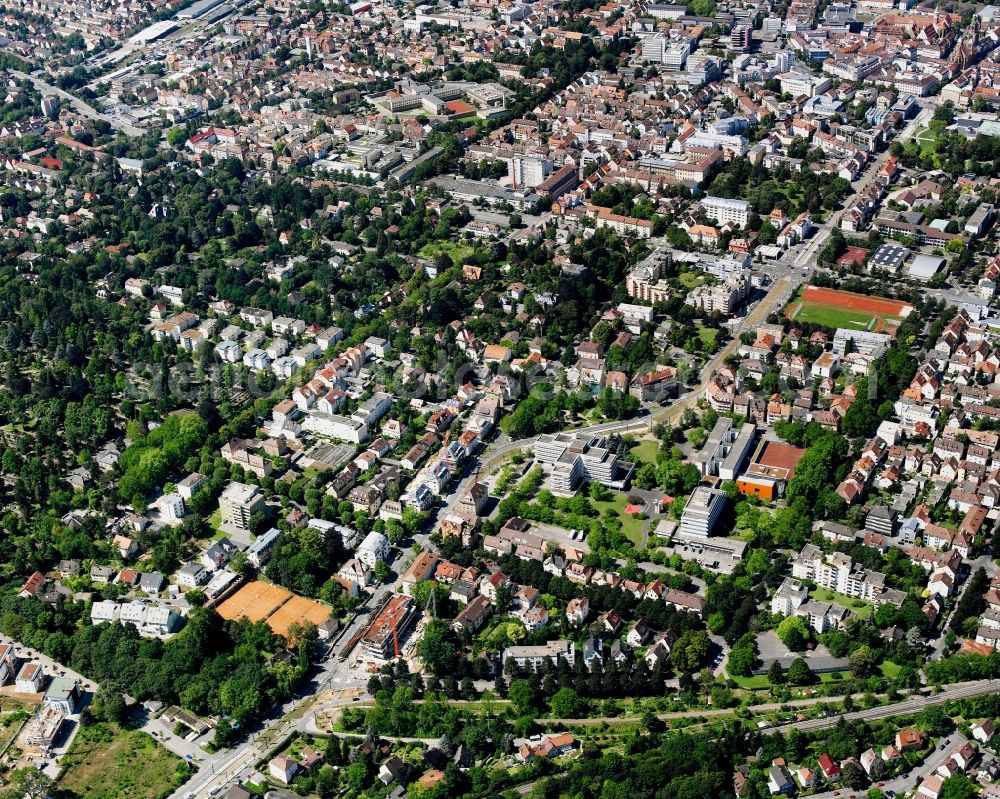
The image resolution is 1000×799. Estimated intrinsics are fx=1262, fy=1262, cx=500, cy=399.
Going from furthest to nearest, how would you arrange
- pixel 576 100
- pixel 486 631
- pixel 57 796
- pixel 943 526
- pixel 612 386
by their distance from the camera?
pixel 576 100 < pixel 612 386 < pixel 943 526 < pixel 486 631 < pixel 57 796

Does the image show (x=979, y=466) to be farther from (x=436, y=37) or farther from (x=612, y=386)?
(x=436, y=37)

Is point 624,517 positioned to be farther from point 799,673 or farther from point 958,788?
point 958,788

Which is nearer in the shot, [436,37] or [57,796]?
[57,796]

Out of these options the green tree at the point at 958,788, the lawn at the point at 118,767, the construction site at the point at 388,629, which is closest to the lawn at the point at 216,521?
the construction site at the point at 388,629

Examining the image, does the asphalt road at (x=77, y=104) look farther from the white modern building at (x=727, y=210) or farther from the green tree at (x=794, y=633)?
the green tree at (x=794, y=633)

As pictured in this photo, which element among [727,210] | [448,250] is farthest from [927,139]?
[448,250]

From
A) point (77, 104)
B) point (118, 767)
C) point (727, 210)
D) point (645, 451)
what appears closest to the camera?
point (118, 767)

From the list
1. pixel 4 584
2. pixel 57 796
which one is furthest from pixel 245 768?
pixel 4 584

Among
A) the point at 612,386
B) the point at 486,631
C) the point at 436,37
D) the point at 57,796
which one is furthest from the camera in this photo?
the point at 436,37
